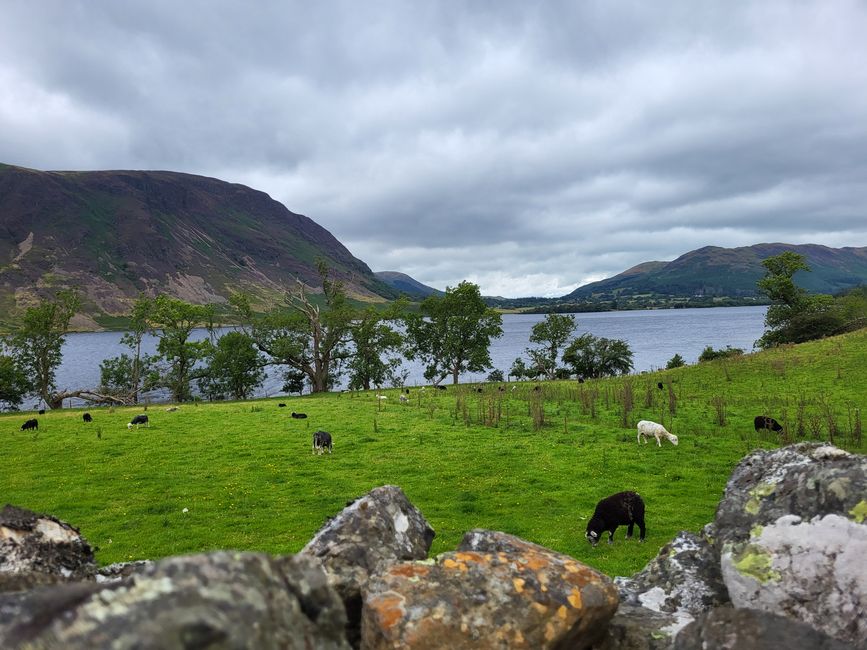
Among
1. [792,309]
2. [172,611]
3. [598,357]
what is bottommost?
[598,357]

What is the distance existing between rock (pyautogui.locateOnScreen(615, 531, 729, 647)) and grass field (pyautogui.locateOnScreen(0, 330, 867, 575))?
4.79 meters

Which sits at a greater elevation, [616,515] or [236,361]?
[236,361]

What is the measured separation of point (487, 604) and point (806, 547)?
3.63 meters

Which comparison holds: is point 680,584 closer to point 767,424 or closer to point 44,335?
point 767,424

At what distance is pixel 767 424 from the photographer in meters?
25.8

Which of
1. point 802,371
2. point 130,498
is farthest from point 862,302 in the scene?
point 130,498

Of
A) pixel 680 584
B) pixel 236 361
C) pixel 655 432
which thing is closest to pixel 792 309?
pixel 655 432

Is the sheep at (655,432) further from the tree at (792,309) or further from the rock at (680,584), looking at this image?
the tree at (792,309)

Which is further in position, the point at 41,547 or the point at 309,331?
the point at 309,331

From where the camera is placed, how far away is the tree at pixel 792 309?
6975cm

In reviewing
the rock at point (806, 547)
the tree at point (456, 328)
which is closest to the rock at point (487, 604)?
the rock at point (806, 547)

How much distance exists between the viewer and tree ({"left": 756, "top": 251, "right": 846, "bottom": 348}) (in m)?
69.8

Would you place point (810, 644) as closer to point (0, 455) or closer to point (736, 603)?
point (736, 603)

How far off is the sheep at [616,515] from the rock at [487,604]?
8597 mm
